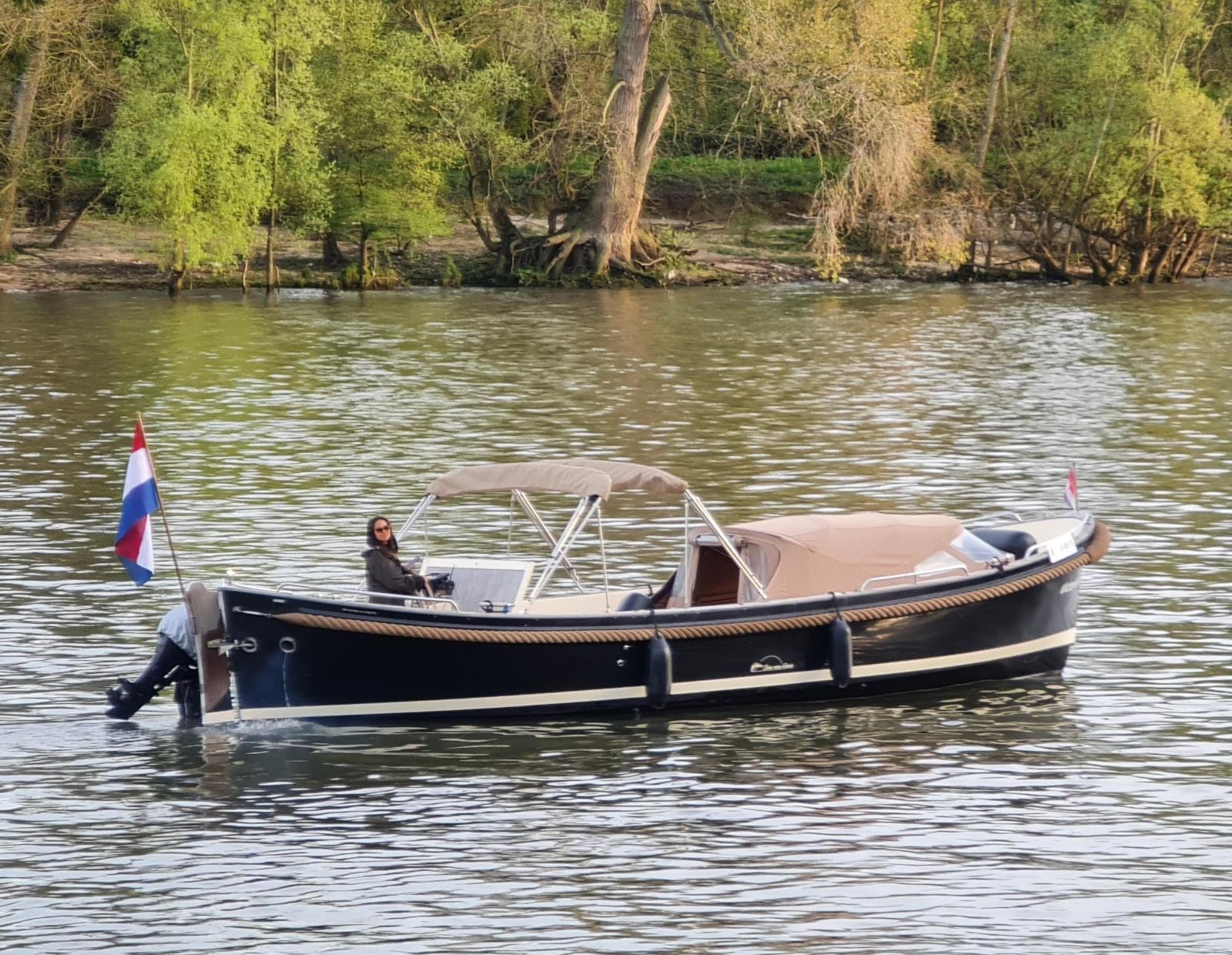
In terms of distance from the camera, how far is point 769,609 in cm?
1603

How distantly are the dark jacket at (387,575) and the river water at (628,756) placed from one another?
3.79ft

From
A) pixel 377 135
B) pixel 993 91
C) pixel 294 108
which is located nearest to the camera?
pixel 294 108

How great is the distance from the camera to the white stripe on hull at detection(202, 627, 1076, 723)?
1545 cm

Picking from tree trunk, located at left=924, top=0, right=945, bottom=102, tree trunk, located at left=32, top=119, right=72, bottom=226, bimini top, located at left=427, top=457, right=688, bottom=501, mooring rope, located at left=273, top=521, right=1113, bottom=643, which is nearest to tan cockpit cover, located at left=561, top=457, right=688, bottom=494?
bimini top, located at left=427, top=457, right=688, bottom=501

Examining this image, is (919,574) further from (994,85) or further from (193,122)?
(994,85)

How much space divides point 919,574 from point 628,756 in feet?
10.5

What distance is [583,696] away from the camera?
15.9m

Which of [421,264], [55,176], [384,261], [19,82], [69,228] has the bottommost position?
[421,264]

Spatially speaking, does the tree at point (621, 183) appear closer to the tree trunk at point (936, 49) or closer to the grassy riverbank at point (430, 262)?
the grassy riverbank at point (430, 262)

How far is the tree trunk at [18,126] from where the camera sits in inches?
2383

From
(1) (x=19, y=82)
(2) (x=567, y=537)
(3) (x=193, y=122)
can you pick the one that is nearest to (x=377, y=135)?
(3) (x=193, y=122)

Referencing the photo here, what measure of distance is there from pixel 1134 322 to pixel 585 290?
18.5m

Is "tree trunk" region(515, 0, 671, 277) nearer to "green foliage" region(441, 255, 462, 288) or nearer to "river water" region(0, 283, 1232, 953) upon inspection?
"green foliage" region(441, 255, 462, 288)

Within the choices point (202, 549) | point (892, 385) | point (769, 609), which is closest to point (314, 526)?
Answer: point (202, 549)
